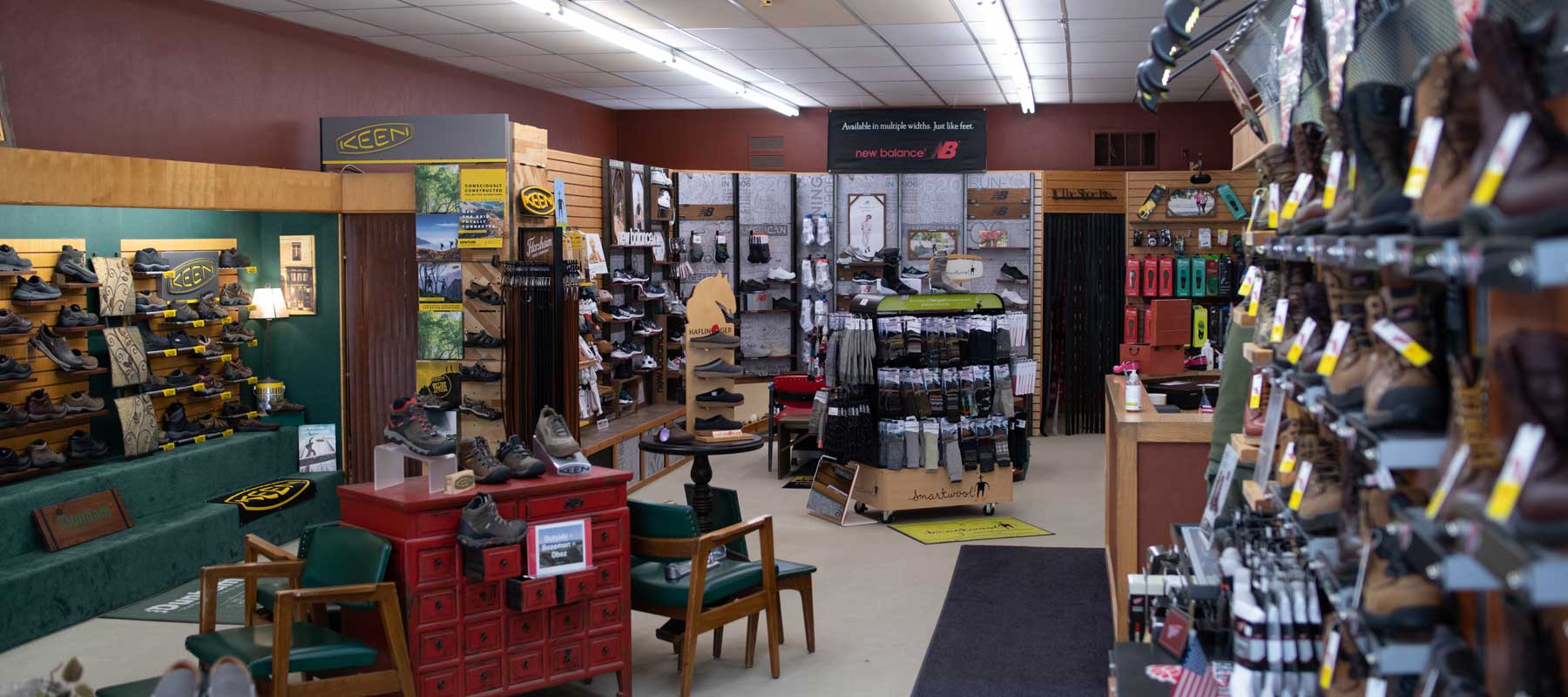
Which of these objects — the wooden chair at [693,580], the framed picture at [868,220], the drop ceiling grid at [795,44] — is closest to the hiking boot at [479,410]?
the drop ceiling grid at [795,44]

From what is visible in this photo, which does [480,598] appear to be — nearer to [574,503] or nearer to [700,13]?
[574,503]

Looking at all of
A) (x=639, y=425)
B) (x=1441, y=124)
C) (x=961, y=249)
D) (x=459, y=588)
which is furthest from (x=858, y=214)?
(x=1441, y=124)

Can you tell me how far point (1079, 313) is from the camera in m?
12.3

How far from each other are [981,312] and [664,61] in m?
3.54

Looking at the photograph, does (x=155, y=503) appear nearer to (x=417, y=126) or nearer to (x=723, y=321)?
(x=417, y=126)

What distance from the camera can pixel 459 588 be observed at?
4516 millimetres

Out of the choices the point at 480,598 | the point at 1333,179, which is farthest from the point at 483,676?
the point at 1333,179

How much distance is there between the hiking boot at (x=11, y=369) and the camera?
21.3 feet

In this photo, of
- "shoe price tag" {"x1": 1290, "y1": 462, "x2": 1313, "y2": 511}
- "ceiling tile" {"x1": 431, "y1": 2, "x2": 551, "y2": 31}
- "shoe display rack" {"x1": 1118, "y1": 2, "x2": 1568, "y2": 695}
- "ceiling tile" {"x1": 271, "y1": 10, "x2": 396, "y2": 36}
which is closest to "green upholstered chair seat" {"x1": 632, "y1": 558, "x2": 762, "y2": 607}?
"shoe display rack" {"x1": 1118, "y1": 2, "x2": 1568, "y2": 695}

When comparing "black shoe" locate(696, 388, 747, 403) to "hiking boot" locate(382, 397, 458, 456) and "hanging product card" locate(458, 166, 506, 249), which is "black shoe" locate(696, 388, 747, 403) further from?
"hiking boot" locate(382, 397, 458, 456)

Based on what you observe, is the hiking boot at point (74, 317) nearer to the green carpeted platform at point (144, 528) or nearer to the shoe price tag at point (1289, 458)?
the green carpeted platform at point (144, 528)

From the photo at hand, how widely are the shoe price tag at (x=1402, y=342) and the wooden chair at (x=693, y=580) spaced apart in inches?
120

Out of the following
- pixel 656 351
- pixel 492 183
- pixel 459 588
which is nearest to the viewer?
pixel 459 588

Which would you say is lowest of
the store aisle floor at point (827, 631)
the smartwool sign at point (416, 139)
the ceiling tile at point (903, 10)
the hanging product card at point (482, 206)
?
the store aisle floor at point (827, 631)
